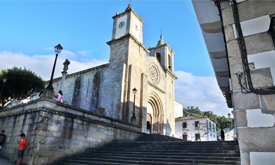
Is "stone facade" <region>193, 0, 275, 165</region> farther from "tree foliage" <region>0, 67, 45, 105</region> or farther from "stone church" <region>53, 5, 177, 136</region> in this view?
"tree foliage" <region>0, 67, 45, 105</region>

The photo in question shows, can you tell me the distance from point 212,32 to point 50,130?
6.98m

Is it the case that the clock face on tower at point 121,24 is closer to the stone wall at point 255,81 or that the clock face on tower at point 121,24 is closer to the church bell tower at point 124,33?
the church bell tower at point 124,33

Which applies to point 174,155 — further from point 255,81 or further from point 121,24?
point 121,24

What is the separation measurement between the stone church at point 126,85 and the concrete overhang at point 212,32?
8442mm

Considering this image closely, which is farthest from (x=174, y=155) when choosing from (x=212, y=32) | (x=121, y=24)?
(x=121, y=24)

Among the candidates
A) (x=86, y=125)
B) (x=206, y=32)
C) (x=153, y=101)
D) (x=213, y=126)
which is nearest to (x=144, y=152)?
(x=86, y=125)

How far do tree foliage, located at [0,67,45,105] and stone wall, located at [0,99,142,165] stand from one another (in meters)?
8.00

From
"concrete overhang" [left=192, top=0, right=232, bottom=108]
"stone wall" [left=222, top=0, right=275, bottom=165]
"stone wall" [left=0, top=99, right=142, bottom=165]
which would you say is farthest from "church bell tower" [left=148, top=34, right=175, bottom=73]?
"stone wall" [left=222, top=0, right=275, bottom=165]

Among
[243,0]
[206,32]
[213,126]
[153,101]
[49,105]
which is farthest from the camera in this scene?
[213,126]

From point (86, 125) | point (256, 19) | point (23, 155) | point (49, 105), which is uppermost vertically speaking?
point (256, 19)

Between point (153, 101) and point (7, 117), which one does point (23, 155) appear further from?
point (153, 101)

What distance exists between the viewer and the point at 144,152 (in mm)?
7234

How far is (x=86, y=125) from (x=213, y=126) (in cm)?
3120

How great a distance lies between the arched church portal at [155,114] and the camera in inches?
784
